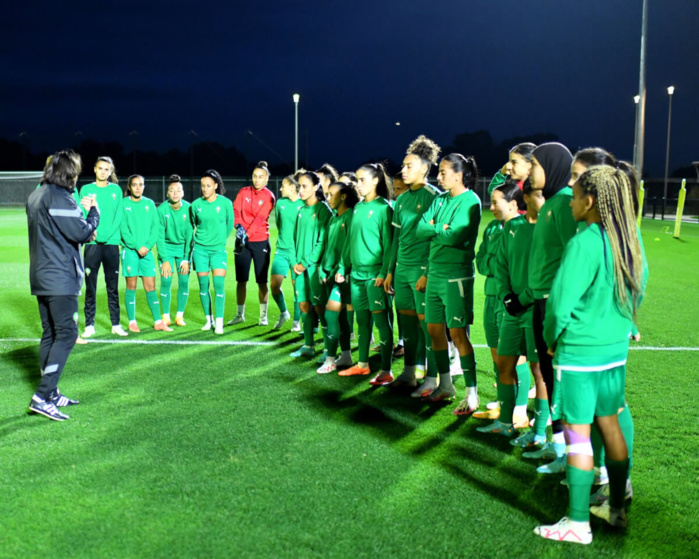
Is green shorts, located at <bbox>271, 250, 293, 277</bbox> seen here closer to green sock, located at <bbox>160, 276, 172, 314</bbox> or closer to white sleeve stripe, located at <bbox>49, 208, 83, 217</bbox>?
green sock, located at <bbox>160, 276, 172, 314</bbox>

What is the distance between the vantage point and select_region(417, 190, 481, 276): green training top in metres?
5.25

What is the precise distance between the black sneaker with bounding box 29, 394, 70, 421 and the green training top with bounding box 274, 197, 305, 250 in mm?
4093

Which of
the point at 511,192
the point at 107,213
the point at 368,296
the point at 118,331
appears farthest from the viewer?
the point at 118,331

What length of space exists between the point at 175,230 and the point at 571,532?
22.5 ft

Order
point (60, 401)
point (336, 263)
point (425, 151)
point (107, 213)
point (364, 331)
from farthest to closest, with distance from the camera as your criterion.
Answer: point (107, 213)
point (336, 263)
point (364, 331)
point (425, 151)
point (60, 401)

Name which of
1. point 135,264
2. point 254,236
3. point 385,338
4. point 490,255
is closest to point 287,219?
point 254,236

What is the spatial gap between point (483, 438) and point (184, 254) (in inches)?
217

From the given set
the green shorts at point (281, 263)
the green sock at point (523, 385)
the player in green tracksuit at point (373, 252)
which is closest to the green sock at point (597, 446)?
the green sock at point (523, 385)

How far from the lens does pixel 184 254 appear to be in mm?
9062

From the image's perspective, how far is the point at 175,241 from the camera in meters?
8.98

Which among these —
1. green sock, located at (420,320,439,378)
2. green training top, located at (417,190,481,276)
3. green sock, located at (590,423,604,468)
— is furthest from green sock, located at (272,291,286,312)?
green sock, located at (590,423,604,468)

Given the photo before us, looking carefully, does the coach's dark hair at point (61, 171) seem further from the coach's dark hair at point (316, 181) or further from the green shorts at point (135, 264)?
the green shorts at point (135, 264)

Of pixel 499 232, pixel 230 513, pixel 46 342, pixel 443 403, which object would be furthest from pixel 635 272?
pixel 46 342

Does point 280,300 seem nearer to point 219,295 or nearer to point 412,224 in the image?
point 219,295
